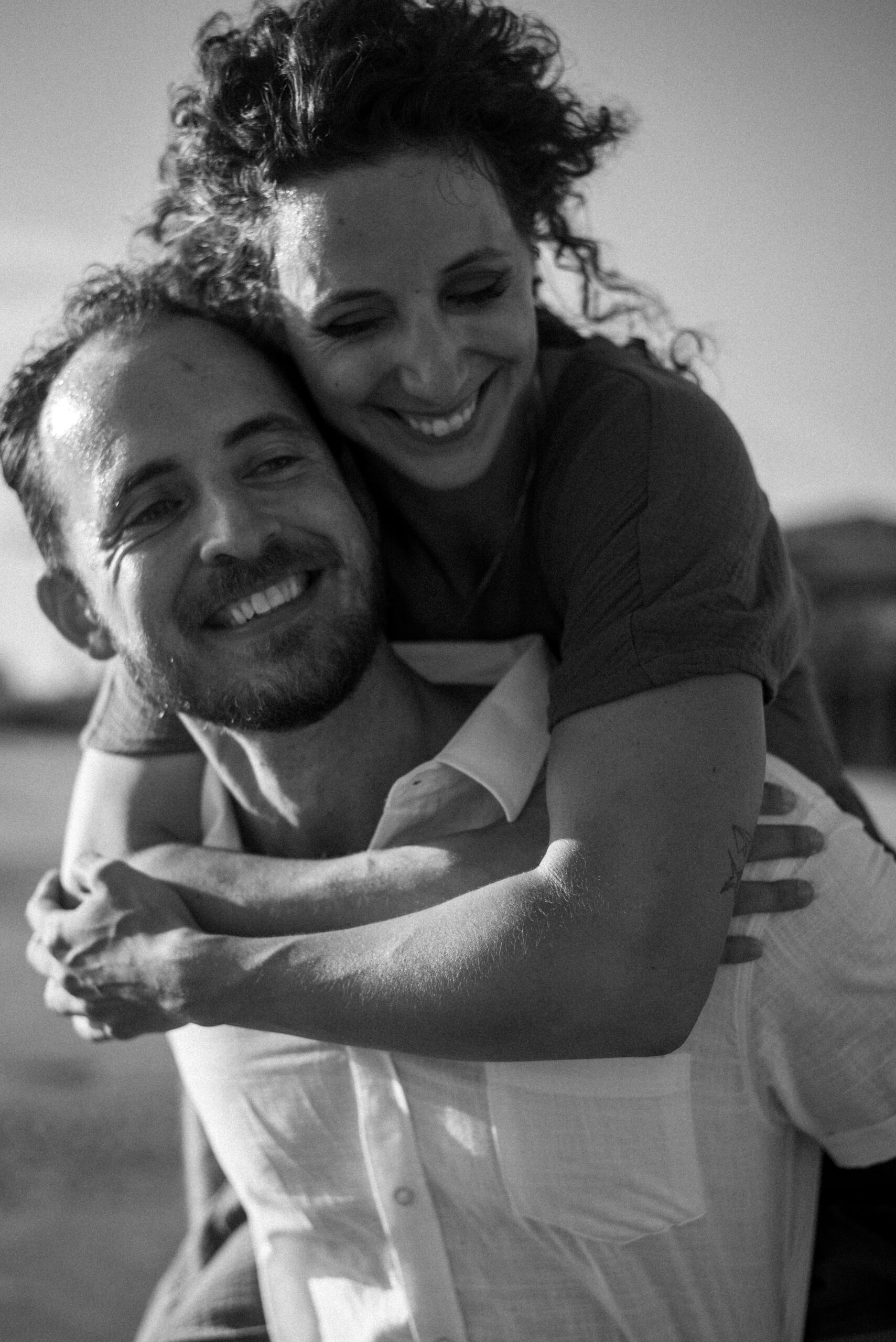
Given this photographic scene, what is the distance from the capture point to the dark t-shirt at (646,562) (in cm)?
176

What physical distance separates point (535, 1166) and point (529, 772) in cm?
56

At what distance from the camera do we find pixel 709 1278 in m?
1.97

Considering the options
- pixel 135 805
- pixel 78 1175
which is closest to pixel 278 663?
pixel 135 805

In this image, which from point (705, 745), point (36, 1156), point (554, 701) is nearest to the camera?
point (705, 745)

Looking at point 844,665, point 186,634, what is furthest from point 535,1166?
point 844,665

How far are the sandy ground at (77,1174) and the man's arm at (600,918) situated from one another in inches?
92.5

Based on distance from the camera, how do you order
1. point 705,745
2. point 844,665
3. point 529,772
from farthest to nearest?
point 844,665 → point 529,772 → point 705,745

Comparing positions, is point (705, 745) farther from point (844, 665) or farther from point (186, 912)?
point (844, 665)

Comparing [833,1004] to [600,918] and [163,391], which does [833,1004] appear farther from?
[163,391]

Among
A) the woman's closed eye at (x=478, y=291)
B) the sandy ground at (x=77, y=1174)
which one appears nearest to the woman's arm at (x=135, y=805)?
the woman's closed eye at (x=478, y=291)

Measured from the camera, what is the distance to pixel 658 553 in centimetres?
180

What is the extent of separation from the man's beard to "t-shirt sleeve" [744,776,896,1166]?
0.72 meters

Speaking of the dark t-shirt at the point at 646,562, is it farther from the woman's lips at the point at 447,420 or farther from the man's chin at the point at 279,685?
the man's chin at the point at 279,685

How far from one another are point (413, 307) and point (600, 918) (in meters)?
0.94
